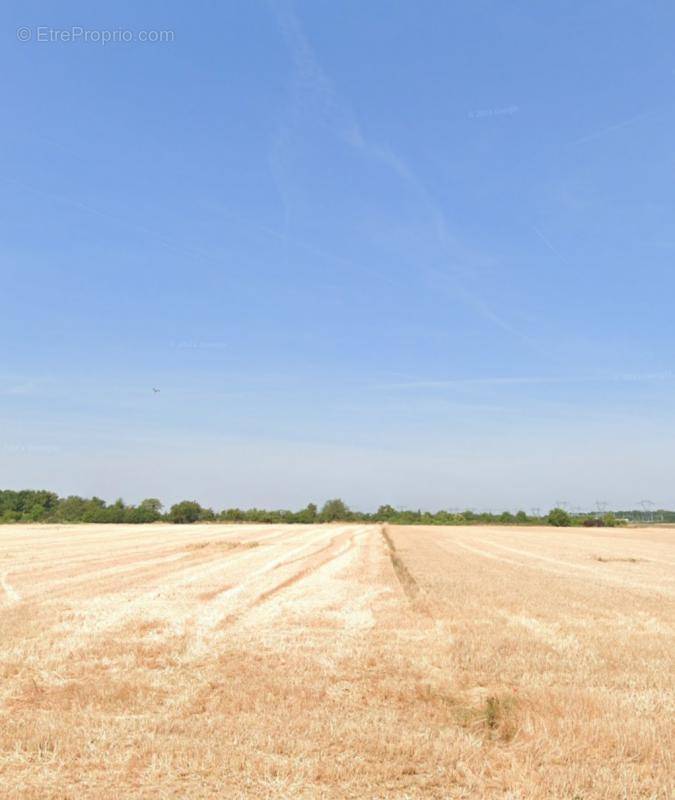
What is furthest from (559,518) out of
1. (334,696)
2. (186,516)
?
(334,696)

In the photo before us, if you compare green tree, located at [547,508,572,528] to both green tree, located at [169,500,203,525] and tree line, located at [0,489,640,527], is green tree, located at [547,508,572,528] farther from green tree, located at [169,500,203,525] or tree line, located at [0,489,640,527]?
green tree, located at [169,500,203,525]

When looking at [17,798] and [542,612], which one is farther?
[542,612]

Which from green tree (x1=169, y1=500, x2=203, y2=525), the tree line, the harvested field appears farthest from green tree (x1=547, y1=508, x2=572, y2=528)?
the harvested field

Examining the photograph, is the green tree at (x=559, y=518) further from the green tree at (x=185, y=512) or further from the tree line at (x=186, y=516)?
the green tree at (x=185, y=512)

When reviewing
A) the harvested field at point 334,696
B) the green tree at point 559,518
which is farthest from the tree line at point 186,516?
the harvested field at point 334,696

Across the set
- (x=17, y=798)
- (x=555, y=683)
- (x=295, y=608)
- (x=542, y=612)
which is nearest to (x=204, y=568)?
(x=295, y=608)

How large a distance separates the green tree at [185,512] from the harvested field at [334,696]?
17390 centimetres

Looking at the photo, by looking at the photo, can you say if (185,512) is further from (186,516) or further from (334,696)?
(334,696)

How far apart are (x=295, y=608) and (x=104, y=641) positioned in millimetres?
5730

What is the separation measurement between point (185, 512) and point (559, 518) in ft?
344

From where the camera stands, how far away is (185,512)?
190 metres

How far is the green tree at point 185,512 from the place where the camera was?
187 meters

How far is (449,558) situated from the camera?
36.7 metres

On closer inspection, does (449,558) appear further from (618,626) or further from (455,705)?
(455,705)
